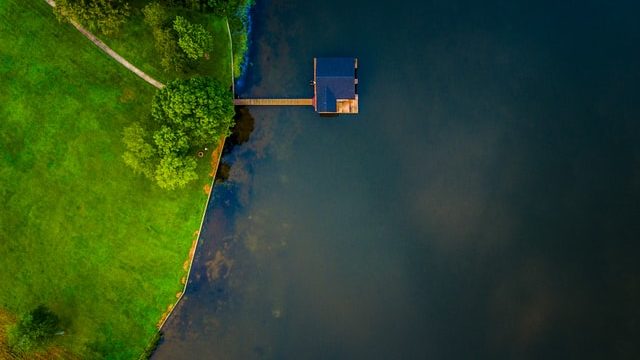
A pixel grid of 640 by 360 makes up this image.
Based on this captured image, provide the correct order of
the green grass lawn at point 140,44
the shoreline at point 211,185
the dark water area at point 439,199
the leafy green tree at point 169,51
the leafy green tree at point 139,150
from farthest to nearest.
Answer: the dark water area at point 439,199
the shoreline at point 211,185
the green grass lawn at point 140,44
the leafy green tree at point 169,51
the leafy green tree at point 139,150

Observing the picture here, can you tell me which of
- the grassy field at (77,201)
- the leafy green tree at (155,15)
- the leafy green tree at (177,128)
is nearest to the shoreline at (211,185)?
the grassy field at (77,201)

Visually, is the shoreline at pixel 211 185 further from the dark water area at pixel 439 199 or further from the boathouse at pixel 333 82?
the boathouse at pixel 333 82

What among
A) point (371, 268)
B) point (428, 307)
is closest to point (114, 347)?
point (371, 268)

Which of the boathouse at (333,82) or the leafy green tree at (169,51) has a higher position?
the leafy green tree at (169,51)

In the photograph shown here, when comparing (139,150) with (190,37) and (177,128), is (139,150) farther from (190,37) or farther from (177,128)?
(190,37)

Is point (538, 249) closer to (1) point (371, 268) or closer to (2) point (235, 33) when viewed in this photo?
(1) point (371, 268)

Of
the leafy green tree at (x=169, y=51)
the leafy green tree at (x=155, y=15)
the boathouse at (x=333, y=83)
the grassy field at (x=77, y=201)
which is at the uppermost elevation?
the leafy green tree at (x=155, y=15)

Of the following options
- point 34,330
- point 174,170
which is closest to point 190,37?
point 174,170
